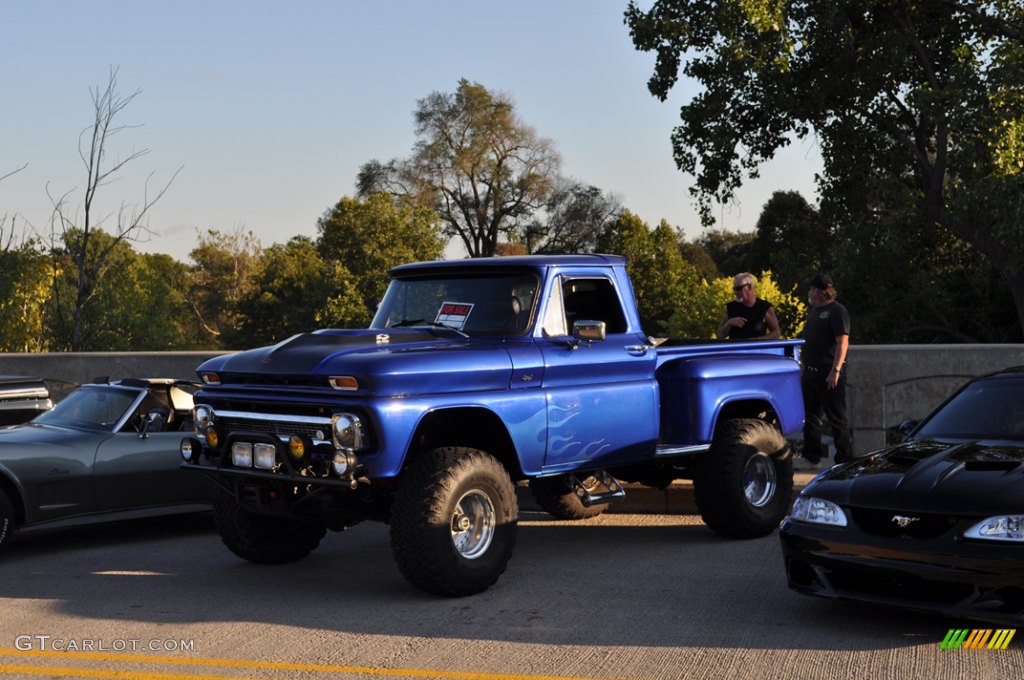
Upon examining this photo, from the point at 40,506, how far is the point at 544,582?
13.0ft

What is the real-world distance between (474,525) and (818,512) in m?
2.12

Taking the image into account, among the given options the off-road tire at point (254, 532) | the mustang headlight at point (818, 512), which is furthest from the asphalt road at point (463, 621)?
the mustang headlight at point (818, 512)

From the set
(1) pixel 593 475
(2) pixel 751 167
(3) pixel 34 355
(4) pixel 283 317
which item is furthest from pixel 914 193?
(4) pixel 283 317

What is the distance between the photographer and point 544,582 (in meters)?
7.87

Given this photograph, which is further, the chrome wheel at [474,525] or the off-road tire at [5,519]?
the off-road tire at [5,519]

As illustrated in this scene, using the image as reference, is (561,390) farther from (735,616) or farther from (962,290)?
(962,290)

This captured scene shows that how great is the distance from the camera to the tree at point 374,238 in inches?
2800

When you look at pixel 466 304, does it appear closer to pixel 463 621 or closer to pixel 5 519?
pixel 463 621

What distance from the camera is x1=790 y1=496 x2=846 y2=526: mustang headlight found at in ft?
21.2

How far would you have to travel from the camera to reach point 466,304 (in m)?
8.31

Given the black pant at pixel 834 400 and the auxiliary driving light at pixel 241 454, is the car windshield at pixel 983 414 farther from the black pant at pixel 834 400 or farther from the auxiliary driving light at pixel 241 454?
the auxiliary driving light at pixel 241 454

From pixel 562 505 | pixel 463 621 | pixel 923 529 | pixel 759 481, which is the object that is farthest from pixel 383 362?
pixel 562 505

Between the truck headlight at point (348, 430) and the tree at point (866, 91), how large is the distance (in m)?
21.3

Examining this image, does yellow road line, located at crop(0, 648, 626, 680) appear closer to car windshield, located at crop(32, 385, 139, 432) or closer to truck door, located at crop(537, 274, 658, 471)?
truck door, located at crop(537, 274, 658, 471)
